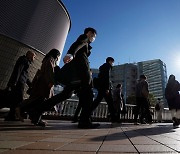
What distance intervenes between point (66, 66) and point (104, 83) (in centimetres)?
224

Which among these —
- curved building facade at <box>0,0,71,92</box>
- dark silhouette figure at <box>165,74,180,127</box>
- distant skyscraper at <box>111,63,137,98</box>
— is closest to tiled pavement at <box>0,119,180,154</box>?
dark silhouette figure at <box>165,74,180,127</box>

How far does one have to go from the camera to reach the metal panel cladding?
11.3m

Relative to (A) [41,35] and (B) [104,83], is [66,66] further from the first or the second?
(A) [41,35]

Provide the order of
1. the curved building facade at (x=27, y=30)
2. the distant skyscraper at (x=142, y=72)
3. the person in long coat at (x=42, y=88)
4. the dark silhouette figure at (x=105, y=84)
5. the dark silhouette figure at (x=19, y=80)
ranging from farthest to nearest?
the distant skyscraper at (x=142, y=72) → the curved building facade at (x=27, y=30) → the dark silhouette figure at (x=105, y=84) → the dark silhouette figure at (x=19, y=80) → the person in long coat at (x=42, y=88)

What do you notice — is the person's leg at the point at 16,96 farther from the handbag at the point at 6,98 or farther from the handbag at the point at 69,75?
the handbag at the point at 69,75

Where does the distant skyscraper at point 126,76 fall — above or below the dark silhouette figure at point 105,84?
above

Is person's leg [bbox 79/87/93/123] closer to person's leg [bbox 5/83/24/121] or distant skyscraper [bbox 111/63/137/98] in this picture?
person's leg [bbox 5/83/24/121]

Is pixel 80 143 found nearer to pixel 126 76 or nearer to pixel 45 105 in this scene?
pixel 45 105

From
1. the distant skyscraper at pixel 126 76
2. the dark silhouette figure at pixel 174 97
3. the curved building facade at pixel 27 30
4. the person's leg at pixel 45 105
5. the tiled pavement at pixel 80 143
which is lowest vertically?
the tiled pavement at pixel 80 143

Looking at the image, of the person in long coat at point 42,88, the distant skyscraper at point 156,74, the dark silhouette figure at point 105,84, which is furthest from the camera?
the distant skyscraper at point 156,74

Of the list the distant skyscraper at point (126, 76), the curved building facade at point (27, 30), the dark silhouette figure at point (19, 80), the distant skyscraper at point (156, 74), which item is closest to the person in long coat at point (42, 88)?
the dark silhouette figure at point (19, 80)

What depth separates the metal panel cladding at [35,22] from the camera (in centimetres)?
1127

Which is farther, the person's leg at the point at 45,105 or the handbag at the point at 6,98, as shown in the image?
the handbag at the point at 6,98

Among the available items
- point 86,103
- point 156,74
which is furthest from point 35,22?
point 156,74
